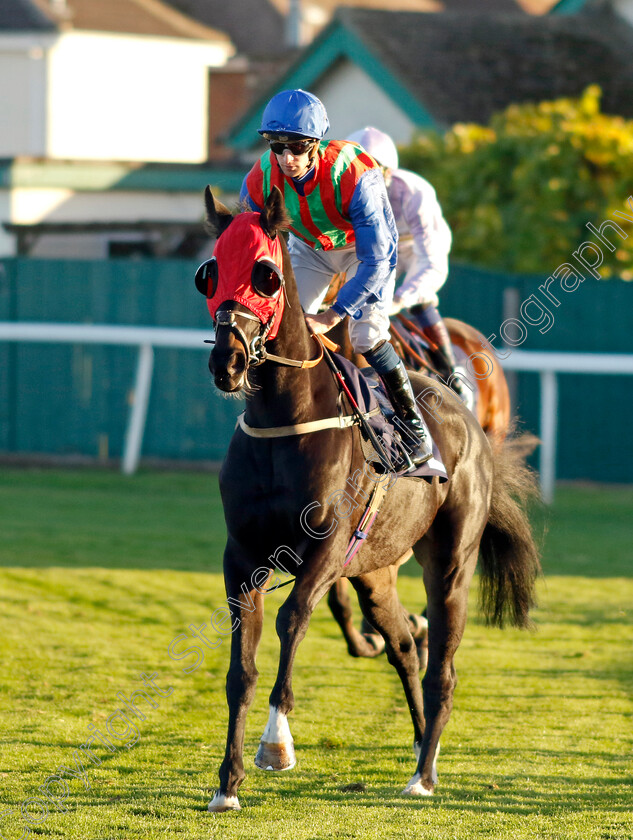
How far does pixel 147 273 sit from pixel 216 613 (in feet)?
21.1

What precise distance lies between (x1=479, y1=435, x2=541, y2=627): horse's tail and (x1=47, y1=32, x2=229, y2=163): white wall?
25.5 meters

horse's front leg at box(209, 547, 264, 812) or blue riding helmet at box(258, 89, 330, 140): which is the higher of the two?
blue riding helmet at box(258, 89, 330, 140)

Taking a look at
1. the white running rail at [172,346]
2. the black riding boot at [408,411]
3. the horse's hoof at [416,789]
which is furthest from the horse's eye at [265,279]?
the white running rail at [172,346]

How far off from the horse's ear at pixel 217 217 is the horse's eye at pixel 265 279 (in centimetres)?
21

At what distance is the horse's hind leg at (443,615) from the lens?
4.34 m

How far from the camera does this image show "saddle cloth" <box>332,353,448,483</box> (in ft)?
13.8

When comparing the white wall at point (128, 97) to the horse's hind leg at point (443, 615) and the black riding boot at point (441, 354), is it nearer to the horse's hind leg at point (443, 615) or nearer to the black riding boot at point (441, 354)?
the black riding boot at point (441, 354)

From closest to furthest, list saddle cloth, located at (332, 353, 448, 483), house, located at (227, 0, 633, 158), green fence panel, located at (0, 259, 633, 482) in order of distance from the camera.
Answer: saddle cloth, located at (332, 353, 448, 483), green fence panel, located at (0, 259, 633, 482), house, located at (227, 0, 633, 158)

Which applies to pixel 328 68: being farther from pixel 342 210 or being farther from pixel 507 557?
pixel 342 210

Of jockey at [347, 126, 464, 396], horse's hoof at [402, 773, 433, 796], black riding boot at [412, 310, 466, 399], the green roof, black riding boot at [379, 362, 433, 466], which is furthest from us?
the green roof

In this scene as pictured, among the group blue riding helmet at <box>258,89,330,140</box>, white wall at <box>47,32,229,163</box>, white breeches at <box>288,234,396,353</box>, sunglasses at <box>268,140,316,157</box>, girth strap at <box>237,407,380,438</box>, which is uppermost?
blue riding helmet at <box>258,89,330,140</box>

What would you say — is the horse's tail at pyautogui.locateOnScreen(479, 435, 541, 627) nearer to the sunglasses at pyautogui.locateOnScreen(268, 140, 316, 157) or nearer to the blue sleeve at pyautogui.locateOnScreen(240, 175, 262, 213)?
the blue sleeve at pyautogui.locateOnScreen(240, 175, 262, 213)

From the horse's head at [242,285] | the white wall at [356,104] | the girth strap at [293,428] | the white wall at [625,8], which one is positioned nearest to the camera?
the horse's head at [242,285]

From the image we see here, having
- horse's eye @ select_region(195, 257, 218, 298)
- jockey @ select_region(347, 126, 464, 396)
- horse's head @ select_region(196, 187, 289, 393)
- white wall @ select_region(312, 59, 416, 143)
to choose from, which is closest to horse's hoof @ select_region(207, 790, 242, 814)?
horse's head @ select_region(196, 187, 289, 393)
